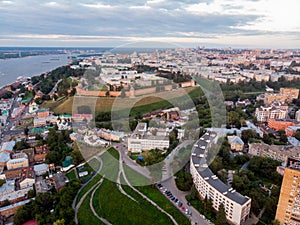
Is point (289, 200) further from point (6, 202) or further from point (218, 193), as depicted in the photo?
point (6, 202)

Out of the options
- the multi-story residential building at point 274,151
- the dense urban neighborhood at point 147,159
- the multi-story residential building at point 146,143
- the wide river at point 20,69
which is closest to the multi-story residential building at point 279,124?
the dense urban neighborhood at point 147,159

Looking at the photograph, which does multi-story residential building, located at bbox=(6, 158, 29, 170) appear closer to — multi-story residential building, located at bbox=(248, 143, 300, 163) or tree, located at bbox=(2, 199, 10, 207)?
tree, located at bbox=(2, 199, 10, 207)

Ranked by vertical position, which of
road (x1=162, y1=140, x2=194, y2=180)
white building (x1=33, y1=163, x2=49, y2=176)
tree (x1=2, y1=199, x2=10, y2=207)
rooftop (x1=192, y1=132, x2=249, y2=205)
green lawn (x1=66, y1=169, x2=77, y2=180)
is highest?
rooftop (x1=192, y1=132, x2=249, y2=205)

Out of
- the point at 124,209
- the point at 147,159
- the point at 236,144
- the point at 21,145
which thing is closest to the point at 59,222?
the point at 124,209

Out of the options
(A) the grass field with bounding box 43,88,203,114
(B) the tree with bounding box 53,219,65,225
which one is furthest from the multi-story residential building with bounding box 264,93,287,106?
(B) the tree with bounding box 53,219,65,225

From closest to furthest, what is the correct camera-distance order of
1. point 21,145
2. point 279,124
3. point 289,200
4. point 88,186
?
point 289,200
point 88,186
point 21,145
point 279,124

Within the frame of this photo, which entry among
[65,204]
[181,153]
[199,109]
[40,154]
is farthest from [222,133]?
[40,154]
